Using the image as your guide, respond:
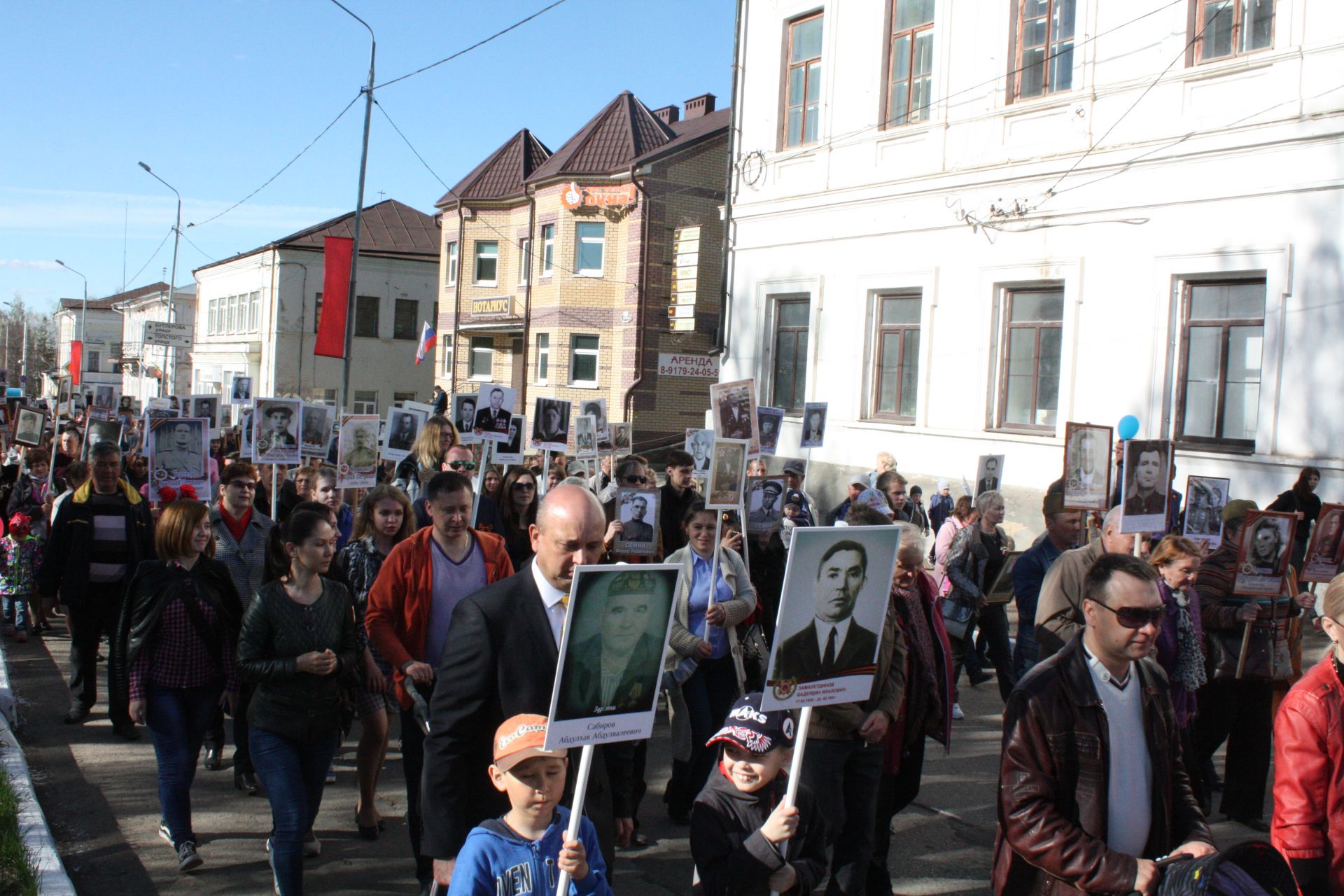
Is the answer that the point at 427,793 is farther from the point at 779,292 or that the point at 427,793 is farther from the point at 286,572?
the point at 779,292

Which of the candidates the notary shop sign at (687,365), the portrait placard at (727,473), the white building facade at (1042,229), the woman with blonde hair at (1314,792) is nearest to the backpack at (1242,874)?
the woman with blonde hair at (1314,792)

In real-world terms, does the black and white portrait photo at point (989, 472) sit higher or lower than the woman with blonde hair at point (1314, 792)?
higher

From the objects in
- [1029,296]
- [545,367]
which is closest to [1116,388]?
[1029,296]

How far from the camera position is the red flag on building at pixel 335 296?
25016mm

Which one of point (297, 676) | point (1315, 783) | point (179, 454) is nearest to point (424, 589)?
point (297, 676)

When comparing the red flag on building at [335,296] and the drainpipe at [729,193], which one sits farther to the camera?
the red flag on building at [335,296]

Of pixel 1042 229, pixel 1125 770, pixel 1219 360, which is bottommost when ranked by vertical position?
pixel 1125 770

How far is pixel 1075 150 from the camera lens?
16.7 metres

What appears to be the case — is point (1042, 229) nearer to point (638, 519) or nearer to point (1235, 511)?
point (1235, 511)

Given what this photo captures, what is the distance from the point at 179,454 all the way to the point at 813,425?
9474 millimetres

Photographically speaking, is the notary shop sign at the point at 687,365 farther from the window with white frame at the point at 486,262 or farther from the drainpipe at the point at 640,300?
the window with white frame at the point at 486,262

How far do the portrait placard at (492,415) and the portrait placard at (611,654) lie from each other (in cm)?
798

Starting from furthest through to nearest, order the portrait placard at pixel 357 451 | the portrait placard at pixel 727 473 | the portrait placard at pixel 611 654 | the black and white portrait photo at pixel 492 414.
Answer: the black and white portrait photo at pixel 492 414 → the portrait placard at pixel 357 451 → the portrait placard at pixel 727 473 → the portrait placard at pixel 611 654

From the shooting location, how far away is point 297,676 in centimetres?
505
